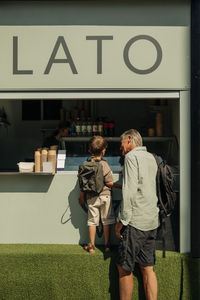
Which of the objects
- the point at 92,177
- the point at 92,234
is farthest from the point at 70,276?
the point at 92,177

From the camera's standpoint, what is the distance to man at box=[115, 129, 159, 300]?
351cm

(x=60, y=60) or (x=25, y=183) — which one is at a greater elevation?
(x=60, y=60)

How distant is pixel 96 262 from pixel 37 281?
0.64 metres

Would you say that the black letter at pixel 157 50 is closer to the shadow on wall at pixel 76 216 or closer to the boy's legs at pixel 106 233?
the shadow on wall at pixel 76 216

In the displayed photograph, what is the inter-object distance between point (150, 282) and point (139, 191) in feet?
3.00

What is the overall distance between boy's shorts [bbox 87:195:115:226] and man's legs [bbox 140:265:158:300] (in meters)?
0.65

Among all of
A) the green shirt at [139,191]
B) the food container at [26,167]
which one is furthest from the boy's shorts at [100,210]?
the food container at [26,167]

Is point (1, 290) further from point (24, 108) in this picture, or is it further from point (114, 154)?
point (24, 108)

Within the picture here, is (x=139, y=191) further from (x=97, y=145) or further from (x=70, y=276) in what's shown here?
(x=70, y=276)

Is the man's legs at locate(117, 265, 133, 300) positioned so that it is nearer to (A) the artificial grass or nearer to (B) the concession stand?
(A) the artificial grass

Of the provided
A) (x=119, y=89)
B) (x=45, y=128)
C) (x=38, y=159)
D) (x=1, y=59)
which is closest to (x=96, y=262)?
(x=38, y=159)

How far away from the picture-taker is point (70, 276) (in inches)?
160

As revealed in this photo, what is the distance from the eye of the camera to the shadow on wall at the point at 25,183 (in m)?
4.38

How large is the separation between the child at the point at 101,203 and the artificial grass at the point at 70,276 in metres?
0.20
